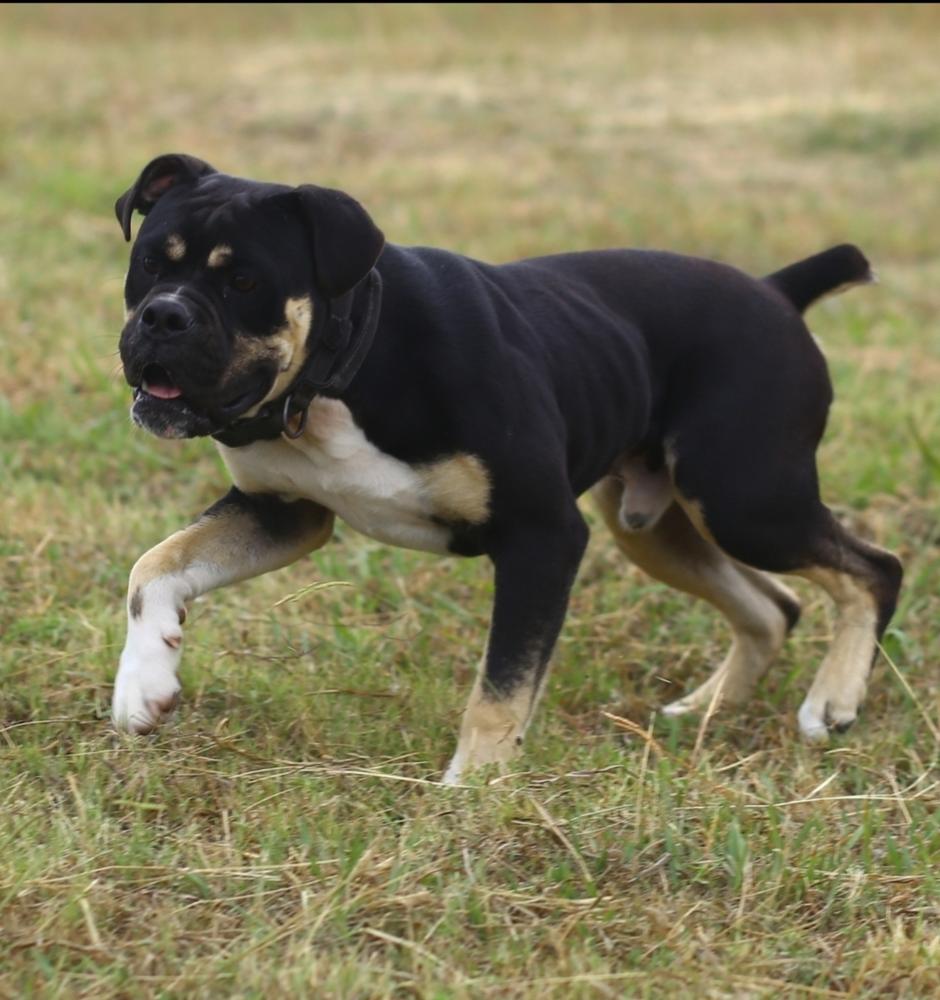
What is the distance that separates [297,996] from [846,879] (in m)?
1.26

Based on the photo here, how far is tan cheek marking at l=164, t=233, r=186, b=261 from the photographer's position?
157 inches

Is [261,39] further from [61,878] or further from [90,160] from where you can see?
[61,878]

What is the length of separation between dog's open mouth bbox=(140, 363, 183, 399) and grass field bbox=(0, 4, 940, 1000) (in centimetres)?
79

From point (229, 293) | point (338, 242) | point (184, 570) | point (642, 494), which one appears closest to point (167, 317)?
point (229, 293)

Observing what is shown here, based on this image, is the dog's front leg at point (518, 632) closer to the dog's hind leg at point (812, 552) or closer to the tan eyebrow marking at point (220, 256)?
the dog's hind leg at point (812, 552)

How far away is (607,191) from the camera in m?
12.2

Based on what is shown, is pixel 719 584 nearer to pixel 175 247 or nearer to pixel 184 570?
pixel 184 570

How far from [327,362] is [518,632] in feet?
2.69

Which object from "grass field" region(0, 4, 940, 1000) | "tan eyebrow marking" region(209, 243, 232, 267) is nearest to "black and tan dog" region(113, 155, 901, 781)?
"tan eyebrow marking" region(209, 243, 232, 267)

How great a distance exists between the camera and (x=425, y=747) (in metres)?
4.45

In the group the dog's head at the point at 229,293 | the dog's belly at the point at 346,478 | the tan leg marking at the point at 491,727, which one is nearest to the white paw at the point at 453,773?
the tan leg marking at the point at 491,727

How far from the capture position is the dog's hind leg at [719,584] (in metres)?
5.39

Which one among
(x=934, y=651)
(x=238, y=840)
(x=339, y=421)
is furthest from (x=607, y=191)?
(x=238, y=840)

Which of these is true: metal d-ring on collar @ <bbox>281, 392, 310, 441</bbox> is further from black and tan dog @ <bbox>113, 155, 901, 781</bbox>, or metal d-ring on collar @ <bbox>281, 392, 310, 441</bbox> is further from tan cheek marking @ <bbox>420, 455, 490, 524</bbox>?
tan cheek marking @ <bbox>420, 455, 490, 524</bbox>
